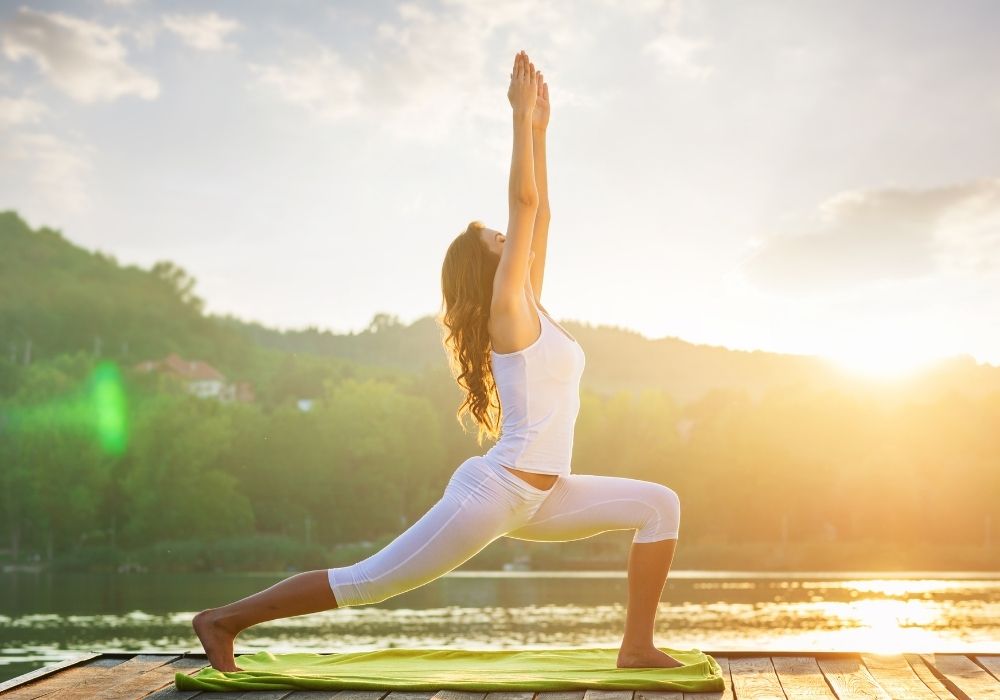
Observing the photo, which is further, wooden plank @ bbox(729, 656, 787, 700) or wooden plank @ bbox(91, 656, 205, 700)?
wooden plank @ bbox(91, 656, 205, 700)

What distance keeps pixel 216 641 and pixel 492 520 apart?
985 mm

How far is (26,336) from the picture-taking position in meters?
74.6

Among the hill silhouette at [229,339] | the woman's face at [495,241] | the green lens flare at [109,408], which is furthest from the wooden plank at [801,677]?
the hill silhouette at [229,339]

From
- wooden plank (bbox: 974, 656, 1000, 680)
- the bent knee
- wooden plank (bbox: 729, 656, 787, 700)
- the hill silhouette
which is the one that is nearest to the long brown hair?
the bent knee

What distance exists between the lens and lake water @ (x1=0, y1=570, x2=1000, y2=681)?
2197cm

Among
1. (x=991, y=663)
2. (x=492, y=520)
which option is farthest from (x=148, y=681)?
(x=991, y=663)

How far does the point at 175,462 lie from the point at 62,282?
39557mm

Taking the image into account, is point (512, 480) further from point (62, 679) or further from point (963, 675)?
point (62, 679)

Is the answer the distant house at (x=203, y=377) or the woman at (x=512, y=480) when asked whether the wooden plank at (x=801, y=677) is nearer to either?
the woman at (x=512, y=480)

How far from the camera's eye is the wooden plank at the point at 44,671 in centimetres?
369

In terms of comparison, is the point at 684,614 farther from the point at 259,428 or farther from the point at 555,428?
the point at 259,428

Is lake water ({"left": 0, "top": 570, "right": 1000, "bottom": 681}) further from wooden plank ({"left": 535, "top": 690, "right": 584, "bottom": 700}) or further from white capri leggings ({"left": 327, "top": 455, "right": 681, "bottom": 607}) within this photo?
wooden plank ({"left": 535, "top": 690, "right": 584, "bottom": 700})

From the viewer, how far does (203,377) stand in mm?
78812

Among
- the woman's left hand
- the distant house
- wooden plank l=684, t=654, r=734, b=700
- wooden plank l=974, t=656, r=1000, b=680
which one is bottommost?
wooden plank l=974, t=656, r=1000, b=680
